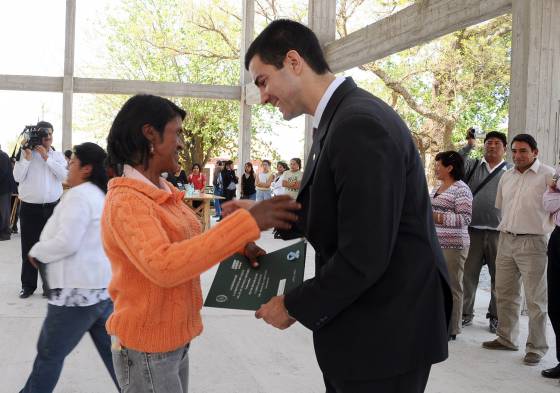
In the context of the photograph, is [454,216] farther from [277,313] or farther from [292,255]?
[277,313]

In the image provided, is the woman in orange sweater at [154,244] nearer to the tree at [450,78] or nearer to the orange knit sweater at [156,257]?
the orange knit sweater at [156,257]

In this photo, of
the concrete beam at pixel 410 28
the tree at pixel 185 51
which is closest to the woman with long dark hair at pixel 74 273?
the concrete beam at pixel 410 28

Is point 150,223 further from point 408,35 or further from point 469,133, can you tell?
point 408,35

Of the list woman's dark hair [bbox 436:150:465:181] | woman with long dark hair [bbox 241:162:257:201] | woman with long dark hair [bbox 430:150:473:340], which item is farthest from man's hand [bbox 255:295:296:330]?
woman with long dark hair [bbox 241:162:257:201]

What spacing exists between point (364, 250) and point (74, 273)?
2142mm

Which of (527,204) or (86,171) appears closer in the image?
(86,171)

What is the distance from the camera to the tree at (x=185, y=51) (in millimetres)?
23766

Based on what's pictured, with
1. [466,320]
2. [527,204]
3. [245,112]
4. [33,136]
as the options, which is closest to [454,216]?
[527,204]

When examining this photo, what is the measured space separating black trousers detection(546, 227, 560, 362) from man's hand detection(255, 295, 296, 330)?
143 inches

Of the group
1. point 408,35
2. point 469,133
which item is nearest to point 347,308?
point 469,133

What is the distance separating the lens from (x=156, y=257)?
5.32 feet

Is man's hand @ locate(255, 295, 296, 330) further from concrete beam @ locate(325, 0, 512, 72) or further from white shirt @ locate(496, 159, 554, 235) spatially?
concrete beam @ locate(325, 0, 512, 72)

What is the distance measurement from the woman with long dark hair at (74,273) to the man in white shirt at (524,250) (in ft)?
11.3

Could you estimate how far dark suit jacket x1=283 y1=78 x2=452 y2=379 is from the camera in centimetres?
148
